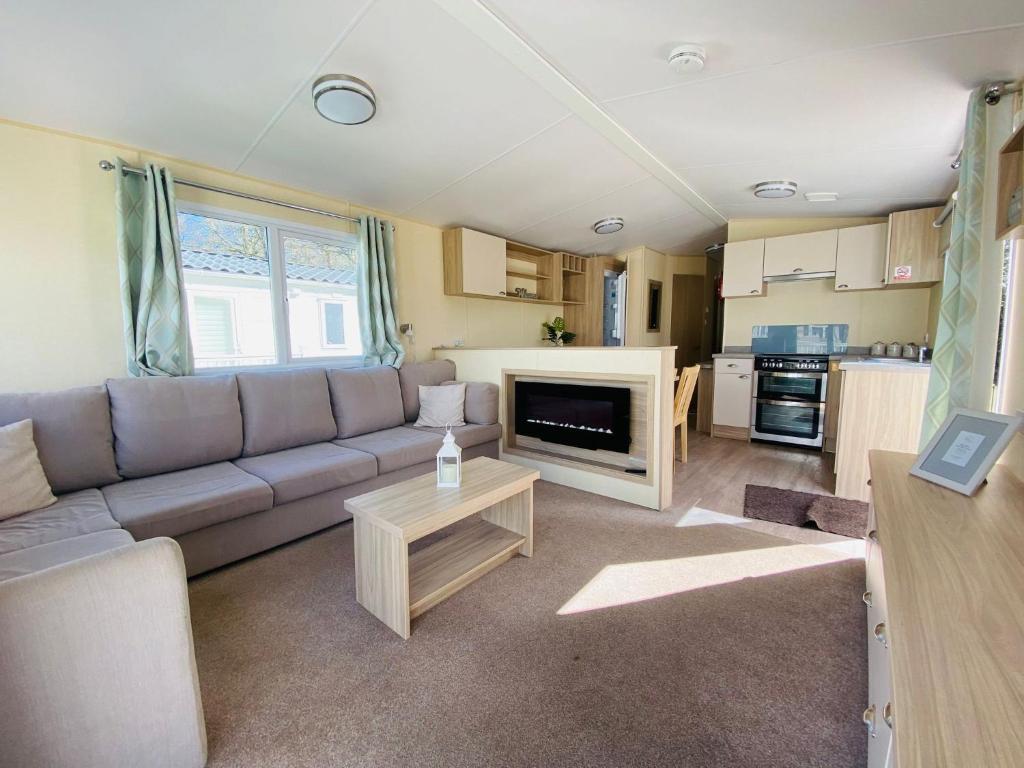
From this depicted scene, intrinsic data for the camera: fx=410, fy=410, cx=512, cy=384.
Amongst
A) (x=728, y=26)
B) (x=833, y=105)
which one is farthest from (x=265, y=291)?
(x=833, y=105)

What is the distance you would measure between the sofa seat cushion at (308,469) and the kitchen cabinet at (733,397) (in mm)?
3864

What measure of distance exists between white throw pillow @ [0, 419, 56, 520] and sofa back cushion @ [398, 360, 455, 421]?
2.02 meters

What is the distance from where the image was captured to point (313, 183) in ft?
9.80

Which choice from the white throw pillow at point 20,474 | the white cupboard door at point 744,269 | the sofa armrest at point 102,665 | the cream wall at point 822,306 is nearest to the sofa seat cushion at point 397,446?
the white throw pillow at point 20,474

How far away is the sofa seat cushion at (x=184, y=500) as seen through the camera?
1.74 m

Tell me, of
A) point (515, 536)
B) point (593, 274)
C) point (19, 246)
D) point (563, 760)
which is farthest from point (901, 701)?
point (593, 274)

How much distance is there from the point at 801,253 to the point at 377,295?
13.6ft

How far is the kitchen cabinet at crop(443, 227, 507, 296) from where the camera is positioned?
3945mm

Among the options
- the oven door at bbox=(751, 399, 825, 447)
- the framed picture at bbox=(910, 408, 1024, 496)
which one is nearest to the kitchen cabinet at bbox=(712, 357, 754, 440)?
the oven door at bbox=(751, 399, 825, 447)

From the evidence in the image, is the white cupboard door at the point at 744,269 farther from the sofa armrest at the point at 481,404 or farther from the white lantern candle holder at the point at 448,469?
the white lantern candle holder at the point at 448,469

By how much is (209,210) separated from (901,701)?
3.65 m

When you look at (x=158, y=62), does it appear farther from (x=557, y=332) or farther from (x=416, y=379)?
Answer: (x=557, y=332)

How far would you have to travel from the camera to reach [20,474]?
174 cm

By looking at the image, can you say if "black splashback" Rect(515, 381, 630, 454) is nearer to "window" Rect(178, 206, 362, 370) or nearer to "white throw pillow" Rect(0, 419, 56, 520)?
"window" Rect(178, 206, 362, 370)
